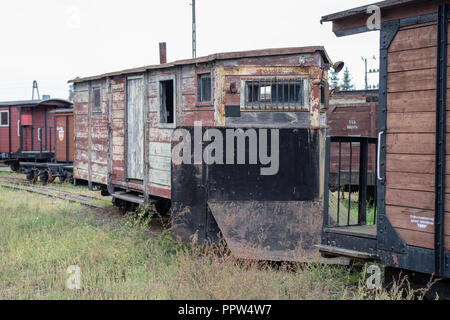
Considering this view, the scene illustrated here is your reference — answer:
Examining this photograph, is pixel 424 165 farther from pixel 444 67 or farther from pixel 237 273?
pixel 237 273

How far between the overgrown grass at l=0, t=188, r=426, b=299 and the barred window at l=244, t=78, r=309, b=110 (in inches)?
95.8

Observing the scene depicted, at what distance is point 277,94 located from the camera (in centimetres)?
715

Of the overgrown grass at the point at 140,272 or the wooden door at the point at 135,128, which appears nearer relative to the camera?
the overgrown grass at the point at 140,272

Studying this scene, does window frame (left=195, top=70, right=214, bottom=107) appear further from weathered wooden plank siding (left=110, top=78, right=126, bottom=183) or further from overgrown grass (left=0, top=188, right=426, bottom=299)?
weathered wooden plank siding (left=110, top=78, right=126, bottom=183)

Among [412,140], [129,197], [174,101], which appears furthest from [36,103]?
[412,140]

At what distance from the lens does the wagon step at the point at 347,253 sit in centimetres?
477

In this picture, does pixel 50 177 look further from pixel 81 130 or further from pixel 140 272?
pixel 140 272

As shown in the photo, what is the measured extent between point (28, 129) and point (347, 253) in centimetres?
1914

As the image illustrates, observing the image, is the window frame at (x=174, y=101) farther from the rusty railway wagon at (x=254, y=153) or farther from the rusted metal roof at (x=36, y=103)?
the rusted metal roof at (x=36, y=103)

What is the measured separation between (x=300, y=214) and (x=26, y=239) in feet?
15.0

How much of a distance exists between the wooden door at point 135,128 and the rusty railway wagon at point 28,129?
11.2 m

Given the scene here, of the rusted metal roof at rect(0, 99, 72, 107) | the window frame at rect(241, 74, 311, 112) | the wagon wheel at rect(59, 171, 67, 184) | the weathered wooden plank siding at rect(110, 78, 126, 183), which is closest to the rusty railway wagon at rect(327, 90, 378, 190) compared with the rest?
the window frame at rect(241, 74, 311, 112)

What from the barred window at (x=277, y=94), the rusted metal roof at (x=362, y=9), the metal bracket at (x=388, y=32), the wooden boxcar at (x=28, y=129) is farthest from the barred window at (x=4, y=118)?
the metal bracket at (x=388, y=32)
